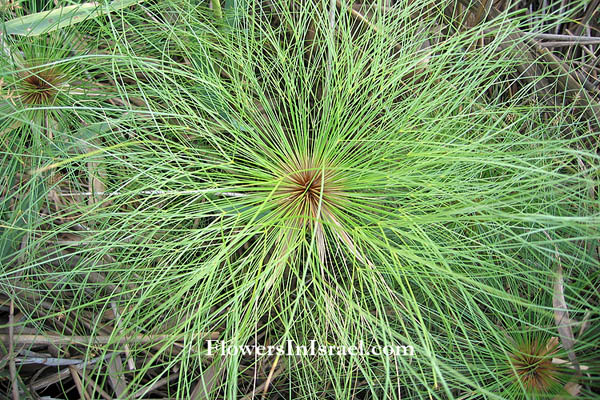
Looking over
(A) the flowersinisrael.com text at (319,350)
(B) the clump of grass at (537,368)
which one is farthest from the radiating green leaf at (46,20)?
(B) the clump of grass at (537,368)

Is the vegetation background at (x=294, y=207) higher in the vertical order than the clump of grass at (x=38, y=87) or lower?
lower

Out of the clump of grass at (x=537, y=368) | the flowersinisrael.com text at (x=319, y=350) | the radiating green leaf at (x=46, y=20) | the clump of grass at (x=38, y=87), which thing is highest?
the radiating green leaf at (x=46, y=20)

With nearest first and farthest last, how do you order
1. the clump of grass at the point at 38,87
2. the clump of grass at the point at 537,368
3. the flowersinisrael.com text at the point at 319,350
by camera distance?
the flowersinisrael.com text at the point at 319,350 < the clump of grass at the point at 537,368 < the clump of grass at the point at 38,87

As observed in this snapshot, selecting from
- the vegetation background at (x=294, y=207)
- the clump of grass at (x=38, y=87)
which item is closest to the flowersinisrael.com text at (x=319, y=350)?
the vegetation background at (x=294, y=207)

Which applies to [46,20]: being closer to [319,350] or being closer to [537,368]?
[319,350]

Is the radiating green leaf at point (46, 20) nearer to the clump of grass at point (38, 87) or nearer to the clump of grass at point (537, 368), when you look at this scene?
the clump of grass at point (38, 87)

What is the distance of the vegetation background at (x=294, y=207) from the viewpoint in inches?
31.1

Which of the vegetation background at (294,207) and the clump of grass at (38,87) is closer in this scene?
the vegetation background at (294,207)

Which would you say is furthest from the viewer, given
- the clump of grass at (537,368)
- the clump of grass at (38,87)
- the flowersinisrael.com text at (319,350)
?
the clump of grass at (38,87)

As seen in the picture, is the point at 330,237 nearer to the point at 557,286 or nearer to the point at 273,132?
the point at 273,132

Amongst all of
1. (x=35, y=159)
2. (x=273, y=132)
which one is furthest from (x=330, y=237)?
(x=35, y=159)

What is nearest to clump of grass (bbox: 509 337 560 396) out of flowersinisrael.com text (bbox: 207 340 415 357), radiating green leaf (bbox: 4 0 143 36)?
flowersinisrael.com text (bbox: 207 340 415 357)

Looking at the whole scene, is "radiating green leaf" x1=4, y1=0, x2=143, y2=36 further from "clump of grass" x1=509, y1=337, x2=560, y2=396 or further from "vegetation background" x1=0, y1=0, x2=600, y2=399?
"clump of grass" x1=509, y1=337, x2=560, y2=396

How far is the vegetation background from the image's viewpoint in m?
0.79
